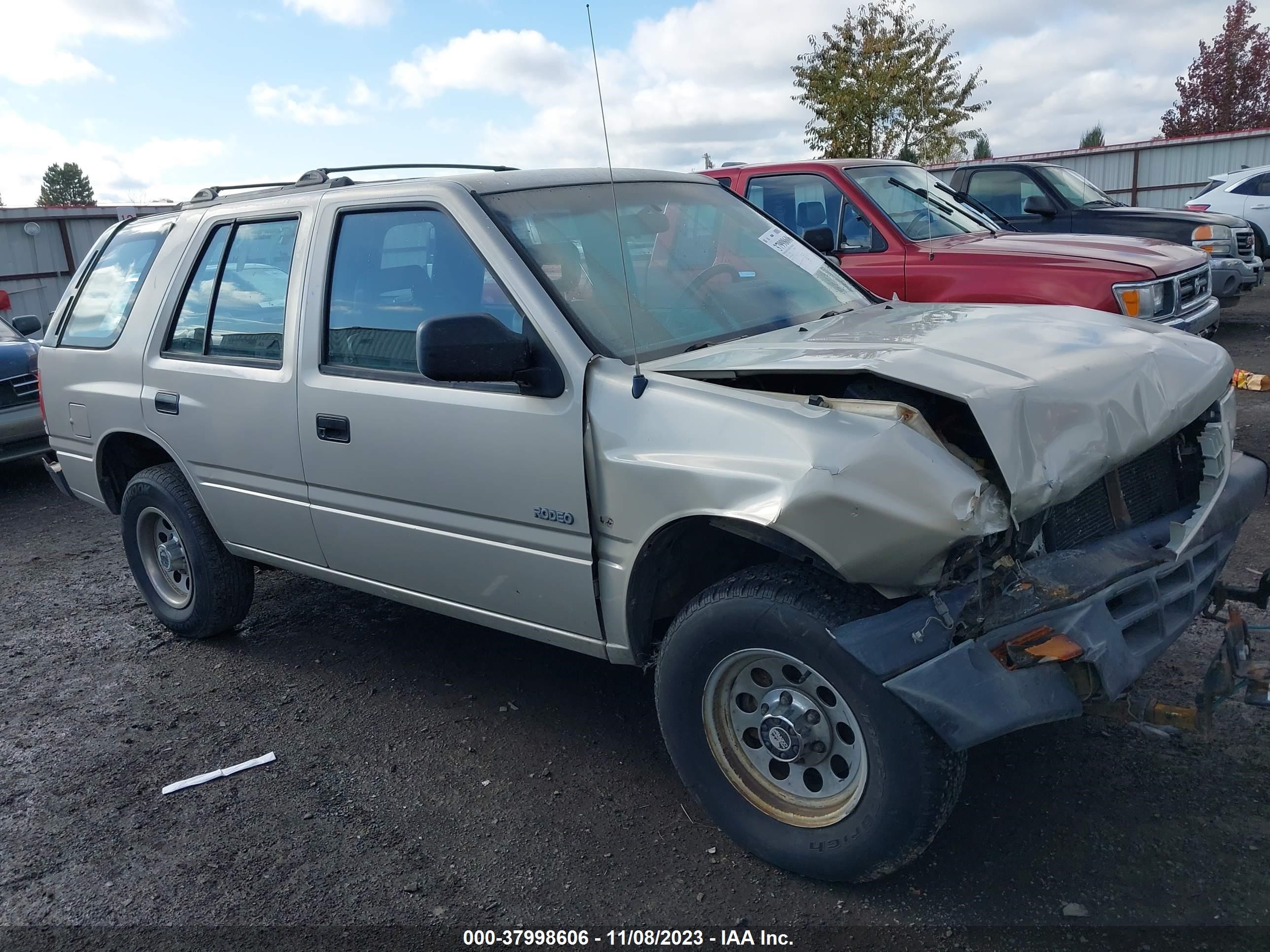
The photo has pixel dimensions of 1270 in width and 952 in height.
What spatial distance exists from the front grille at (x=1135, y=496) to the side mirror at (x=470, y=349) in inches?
60.8

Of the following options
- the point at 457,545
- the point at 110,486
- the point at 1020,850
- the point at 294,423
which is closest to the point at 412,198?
the point at 294,423

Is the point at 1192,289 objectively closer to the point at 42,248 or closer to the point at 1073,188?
the point at 1073,188

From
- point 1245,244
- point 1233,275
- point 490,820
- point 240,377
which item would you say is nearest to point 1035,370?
point 490,820

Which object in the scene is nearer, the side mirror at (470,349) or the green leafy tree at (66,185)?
the side mirror at (470,349)

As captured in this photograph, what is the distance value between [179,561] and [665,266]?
107 inches

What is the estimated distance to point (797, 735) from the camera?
2744mm

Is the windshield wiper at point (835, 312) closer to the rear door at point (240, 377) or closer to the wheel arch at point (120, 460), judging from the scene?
the rear door at point (240, 377)

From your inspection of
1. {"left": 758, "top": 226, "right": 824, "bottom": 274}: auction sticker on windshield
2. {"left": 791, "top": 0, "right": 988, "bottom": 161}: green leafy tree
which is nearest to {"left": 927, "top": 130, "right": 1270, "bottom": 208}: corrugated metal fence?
{"left": 791, "top": 0, "right": 988, "bottom": 161}: green leafy tree

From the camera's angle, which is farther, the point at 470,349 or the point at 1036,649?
the point at 470,349

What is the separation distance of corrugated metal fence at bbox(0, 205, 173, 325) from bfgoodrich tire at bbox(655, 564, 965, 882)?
17442 mm

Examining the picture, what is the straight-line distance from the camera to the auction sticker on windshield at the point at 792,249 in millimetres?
4062

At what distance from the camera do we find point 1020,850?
9.48ft

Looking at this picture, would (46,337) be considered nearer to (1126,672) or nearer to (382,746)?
(382,746)

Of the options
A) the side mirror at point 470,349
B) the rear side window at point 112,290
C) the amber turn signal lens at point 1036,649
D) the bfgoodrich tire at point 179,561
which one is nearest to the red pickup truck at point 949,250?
the rear side window at point 112,290
